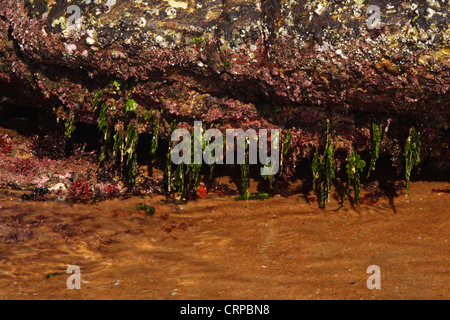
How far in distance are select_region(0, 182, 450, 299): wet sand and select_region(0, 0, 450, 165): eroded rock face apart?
103cm

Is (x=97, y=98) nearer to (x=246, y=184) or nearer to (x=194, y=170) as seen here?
(x=194, y=170)

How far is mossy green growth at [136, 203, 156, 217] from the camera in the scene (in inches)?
283

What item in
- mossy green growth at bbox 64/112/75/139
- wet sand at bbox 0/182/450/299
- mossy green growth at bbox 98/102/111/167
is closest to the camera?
wet sand at bbox 0/182/450/299

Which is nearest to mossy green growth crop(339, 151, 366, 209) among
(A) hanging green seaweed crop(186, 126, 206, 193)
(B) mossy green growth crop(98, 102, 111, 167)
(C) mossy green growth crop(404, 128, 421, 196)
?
(C) mossy green growth crop(404, 128, 421, 196)

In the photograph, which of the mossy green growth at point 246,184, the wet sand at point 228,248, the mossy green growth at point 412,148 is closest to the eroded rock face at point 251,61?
the mossy green growth at point 412,148

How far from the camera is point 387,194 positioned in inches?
288

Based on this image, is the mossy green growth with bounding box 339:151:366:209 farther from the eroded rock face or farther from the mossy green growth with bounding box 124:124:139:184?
the mossy green growth with bounding box 124:124:139:184

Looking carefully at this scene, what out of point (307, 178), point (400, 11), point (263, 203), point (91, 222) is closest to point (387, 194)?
point (307, 178)

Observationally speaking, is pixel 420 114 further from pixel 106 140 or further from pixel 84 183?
pixel 84 183

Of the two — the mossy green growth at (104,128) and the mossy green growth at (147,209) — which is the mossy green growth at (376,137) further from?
the mossy green growth at (104,128)

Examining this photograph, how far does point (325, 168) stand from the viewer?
7.05 meters

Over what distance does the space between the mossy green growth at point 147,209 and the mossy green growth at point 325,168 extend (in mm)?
2339

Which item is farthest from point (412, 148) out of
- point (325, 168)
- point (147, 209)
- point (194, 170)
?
point (147, 209)

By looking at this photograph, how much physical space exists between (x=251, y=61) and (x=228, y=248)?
2404 millimetres
